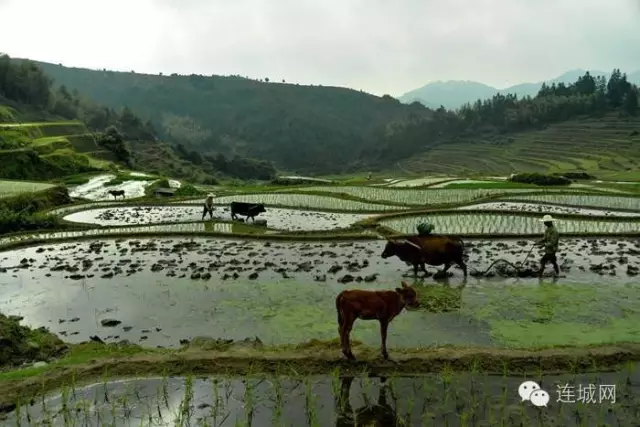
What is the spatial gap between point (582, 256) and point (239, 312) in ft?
29.9

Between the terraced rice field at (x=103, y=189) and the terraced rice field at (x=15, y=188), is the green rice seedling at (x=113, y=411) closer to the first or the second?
the terraced rice field at (x=15, y=188)

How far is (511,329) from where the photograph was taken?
319 inches

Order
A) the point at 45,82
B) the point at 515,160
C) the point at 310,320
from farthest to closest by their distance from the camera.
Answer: the point at 45,82 → the point at 515,160 → the point at 310,320

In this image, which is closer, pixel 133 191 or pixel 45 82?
pixel 133 191

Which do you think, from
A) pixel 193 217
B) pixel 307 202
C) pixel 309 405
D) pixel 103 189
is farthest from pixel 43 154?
pixel 309 405

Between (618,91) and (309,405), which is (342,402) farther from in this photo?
(618,91)

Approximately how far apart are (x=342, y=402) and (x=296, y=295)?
428 centimetres

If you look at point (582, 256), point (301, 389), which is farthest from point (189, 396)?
point (582, 256)

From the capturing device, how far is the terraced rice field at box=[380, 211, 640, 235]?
52.5 ft

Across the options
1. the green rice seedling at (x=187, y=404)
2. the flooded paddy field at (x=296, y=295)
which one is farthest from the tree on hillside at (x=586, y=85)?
the green rice seedling at (x=187, y=404)

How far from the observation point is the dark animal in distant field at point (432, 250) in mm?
10938

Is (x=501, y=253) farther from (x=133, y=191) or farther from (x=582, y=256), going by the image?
(x=133, y=191)

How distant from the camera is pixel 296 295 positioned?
10094mm

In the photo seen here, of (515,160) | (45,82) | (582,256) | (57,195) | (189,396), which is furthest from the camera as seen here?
(45,82)
